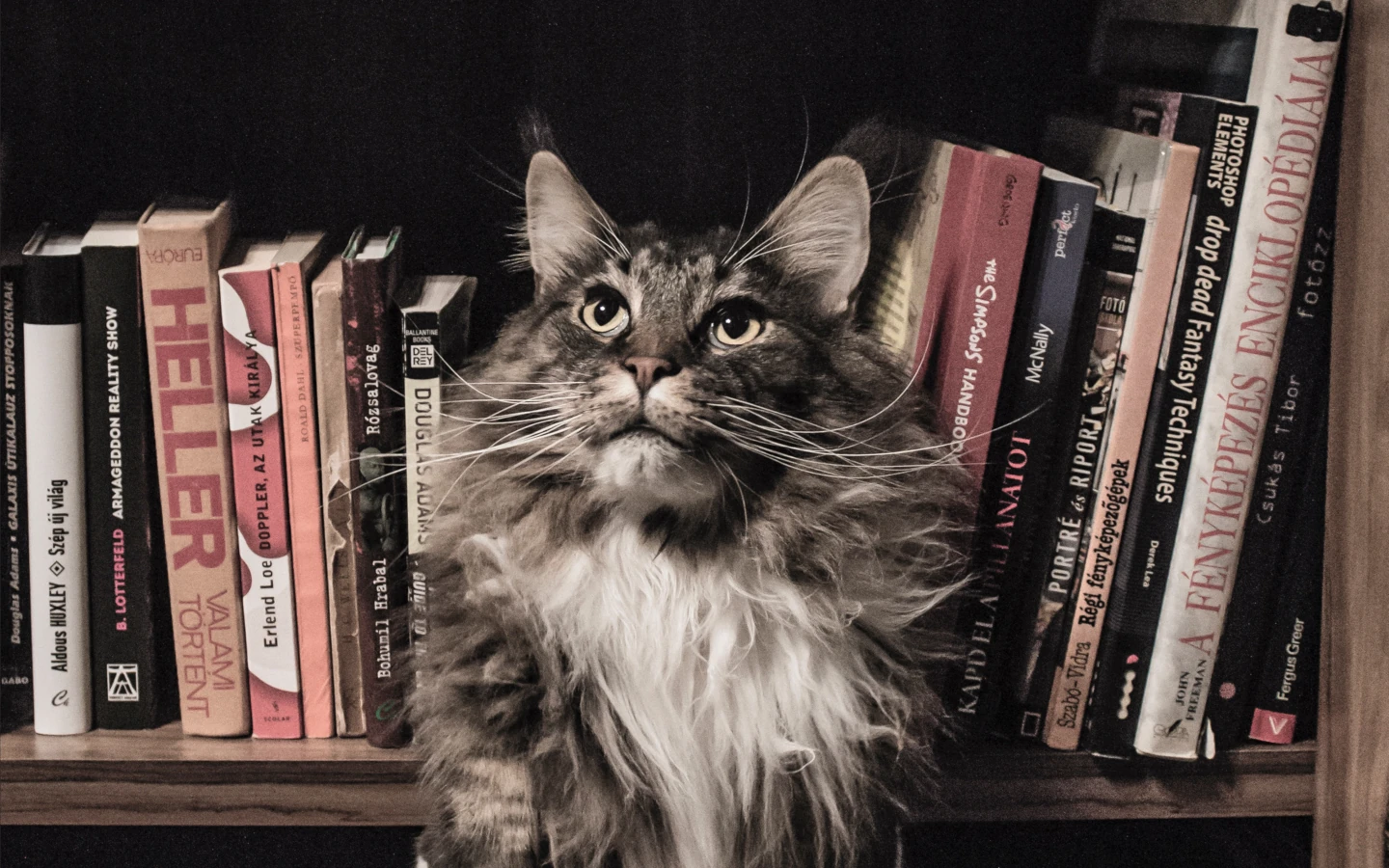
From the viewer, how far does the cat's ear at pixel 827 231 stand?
0.84m

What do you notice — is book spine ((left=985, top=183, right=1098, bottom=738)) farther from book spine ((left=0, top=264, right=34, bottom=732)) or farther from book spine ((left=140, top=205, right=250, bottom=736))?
book spine ((left=0, top=264, right=34, bottom=732))

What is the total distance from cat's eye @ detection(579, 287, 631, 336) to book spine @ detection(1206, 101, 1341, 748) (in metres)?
0.56

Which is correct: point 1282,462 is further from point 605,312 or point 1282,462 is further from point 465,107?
point 465,107

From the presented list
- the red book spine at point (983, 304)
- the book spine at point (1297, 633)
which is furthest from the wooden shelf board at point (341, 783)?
the red book spine at point (983, 304)

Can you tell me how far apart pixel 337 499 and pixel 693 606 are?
329mm

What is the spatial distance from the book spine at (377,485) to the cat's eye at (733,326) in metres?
0.27

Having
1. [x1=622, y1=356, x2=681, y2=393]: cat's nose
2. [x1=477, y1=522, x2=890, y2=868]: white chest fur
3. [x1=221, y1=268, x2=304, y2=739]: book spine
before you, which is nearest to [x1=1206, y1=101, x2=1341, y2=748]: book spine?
[x1=477, y1=522, x2=890, y2=868]: white chest fur

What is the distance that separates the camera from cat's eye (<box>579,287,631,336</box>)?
0.83 meters

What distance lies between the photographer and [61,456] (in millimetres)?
875

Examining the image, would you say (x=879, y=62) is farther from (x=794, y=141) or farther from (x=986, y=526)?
(x=986, y=526)

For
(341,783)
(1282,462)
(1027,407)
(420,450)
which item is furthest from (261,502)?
(1282,462)

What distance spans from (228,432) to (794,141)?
59 centimetres

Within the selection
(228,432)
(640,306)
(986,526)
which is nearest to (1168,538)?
(986,526)

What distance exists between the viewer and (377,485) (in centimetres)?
89
